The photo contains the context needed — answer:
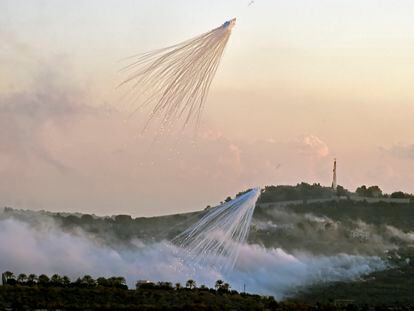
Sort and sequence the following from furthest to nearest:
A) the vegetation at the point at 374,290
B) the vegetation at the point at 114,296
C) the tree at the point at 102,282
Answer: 1. the vegetation at the point at 374,290
2. the tree at the point at 102,282
3. the vegetation at the point at 114,296

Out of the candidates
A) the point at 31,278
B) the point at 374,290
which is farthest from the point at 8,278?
the point at 374,290

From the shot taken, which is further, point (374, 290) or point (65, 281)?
point (374, 290)

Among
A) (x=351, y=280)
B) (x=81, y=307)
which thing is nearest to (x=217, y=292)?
(x=81, y=307)

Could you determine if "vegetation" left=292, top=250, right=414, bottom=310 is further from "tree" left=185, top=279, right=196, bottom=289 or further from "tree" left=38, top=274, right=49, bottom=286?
"tree" left=38, top=274, right=49, bottom=286

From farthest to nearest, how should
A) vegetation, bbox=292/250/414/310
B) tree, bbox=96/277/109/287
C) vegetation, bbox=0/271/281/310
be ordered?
1. vegetation, bbox=292/250/414/310
2. tree, bbox=96/277/109/287
3. vegetation, bbox=0/271/281/310

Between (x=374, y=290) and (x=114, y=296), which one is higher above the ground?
(x=374, y=290)

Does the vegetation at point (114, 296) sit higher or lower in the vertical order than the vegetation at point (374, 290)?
lower

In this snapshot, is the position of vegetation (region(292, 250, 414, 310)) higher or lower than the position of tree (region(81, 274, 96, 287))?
higher

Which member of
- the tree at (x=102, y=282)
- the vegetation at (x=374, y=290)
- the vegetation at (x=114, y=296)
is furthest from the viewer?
the vegetation at (x=374, y=290)

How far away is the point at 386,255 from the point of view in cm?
19300

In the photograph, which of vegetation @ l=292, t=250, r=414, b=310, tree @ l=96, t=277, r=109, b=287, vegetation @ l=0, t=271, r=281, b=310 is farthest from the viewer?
vegetation @ l=292, t=250, r=414, b=310

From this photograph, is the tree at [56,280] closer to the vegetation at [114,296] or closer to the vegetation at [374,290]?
the vegetation at [114,296]

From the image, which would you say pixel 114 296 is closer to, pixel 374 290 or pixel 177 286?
pixel 177 286

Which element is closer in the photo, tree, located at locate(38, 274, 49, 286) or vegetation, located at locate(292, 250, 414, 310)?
tree, located at locate(38, 274, 49, 286)
